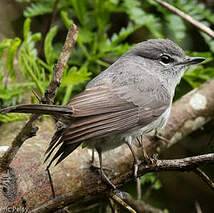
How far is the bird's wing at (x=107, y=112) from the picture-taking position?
2494 mm

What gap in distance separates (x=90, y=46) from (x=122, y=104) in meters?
1.75

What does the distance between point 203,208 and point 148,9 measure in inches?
109

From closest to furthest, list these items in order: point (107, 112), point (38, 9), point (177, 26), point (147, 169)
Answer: point (147, 169) < point (107, 112) < point (177, 26) < point (38, 9)

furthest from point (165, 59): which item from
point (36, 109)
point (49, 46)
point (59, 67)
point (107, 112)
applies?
point (36, 109)

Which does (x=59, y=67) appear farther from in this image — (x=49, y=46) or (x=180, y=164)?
(x=49, y=46)

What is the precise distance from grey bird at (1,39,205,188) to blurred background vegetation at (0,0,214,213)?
1.40 ft

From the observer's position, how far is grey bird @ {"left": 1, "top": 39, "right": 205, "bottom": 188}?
8.21ft

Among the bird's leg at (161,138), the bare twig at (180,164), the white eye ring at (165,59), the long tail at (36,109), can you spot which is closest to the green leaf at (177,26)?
the white eye ring at (165,59)

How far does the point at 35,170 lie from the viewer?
2.79 m

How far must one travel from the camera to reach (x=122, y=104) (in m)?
2.85

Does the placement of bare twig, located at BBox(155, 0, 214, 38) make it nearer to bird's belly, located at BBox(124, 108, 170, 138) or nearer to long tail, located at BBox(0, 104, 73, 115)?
bird's belly, located at BBox(124, 108, 170, 138)

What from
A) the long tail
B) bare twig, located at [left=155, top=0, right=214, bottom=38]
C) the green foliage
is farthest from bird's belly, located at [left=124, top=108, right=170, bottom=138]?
bare twig, located at [left=155, top=0, right=214, bottom=38]

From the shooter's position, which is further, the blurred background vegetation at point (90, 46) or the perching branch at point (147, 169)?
the blurred background vegetation at point (90, 46)

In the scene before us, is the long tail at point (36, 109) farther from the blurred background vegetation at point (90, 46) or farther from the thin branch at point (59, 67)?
the blurred background vegetation at point (90, 46)
